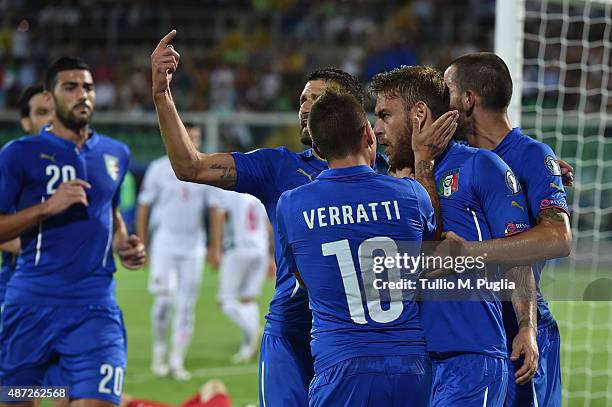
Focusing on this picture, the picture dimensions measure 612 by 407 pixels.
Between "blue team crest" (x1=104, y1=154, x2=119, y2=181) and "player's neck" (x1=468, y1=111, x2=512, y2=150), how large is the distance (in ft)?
8.49

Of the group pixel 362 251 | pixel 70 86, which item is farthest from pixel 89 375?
pixel 362 251

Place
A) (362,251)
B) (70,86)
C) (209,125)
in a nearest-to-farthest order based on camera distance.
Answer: (362,251) < (70,86) < (209,125)

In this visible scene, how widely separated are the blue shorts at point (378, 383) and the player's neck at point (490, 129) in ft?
4.32

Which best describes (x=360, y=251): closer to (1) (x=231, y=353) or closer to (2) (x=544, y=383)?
(2) (x=544, y=383)

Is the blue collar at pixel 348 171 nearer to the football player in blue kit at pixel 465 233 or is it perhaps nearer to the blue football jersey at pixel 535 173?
the football player in blue kit at pixel 465 233

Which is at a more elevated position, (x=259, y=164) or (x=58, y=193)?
(x=259, y=164)

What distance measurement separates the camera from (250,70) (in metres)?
22.9

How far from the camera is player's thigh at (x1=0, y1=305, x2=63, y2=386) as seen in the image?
5.74 metres

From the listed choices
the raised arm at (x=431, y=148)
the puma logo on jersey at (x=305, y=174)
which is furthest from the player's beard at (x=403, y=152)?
the puma logo on jersey at (x=305, y=174)

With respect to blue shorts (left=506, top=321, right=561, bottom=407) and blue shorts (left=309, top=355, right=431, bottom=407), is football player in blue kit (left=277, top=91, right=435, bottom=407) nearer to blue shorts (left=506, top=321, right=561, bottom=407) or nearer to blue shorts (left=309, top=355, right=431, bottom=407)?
blue shorts (left=309, top=355, right=431, bottom=407)

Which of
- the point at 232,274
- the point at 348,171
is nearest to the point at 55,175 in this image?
the point at 348,171

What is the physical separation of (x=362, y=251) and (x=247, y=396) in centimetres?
549

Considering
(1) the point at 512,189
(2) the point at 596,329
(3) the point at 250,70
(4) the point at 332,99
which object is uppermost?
(4) the point at 332,99

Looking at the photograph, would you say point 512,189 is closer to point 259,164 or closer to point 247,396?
point 259,164
